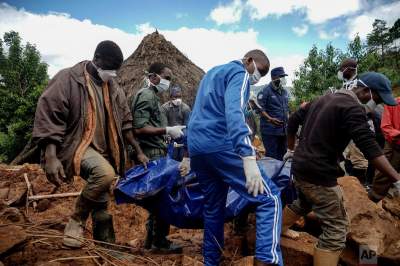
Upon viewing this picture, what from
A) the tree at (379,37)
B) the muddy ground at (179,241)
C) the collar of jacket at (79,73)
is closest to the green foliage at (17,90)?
the muddy ground at (179,241)

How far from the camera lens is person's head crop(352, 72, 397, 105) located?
301 centimetres

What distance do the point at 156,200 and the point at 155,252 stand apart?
57 centimetres

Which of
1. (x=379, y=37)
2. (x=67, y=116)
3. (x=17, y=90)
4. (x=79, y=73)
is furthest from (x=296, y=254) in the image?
(x=379, y=37)

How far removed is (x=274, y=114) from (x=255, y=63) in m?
3.28

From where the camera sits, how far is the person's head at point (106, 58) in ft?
10.7

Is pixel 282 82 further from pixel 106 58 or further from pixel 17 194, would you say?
pixel 17 194

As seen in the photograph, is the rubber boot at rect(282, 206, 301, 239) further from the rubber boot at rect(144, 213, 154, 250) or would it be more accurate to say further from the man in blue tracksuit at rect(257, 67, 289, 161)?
the man in blue tracksuit at rect(257, 67, 289, 161)

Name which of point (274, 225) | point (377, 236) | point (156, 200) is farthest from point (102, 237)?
point (377, 236)

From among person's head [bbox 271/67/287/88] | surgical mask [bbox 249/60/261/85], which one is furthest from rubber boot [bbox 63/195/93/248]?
person's head [bbox 271/67/287/88]

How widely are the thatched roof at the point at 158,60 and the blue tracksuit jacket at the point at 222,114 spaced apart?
27.9 ft

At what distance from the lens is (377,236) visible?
3.55 metres

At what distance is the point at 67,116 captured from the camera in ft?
10.2

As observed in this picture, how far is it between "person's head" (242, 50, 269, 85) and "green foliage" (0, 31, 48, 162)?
50.4 ft

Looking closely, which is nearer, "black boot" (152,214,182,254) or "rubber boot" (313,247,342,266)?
"rubber boot" (313,247,342,266)
